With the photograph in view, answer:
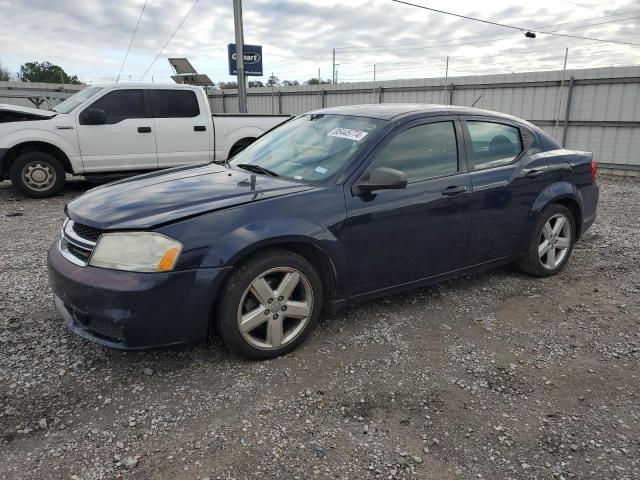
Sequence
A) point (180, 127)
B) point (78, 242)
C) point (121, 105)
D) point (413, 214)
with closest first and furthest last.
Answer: point (78, 242) < point (413, 214) < point (121, 105) < point (180, 127)

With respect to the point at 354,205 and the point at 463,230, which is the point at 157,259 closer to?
the point at 354,205

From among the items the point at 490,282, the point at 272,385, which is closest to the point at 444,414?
the point at 272,385

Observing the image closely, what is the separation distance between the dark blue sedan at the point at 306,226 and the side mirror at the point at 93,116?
16.1 ft

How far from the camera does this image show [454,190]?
382cm

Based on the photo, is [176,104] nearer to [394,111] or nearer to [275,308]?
[394,111]

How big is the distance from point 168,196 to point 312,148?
1.19 meters

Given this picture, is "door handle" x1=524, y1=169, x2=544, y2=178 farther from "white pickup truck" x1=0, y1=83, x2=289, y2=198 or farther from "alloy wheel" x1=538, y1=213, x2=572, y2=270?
"white pickup truck" x1=0, y1=83, x2=289, y2=198

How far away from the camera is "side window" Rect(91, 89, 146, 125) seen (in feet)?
27.3

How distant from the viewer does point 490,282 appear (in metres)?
4.66

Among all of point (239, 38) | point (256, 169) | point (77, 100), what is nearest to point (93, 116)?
point (77, 100)

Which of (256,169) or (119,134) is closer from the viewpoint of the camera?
(256,169)

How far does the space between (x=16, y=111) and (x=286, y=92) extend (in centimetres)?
1223

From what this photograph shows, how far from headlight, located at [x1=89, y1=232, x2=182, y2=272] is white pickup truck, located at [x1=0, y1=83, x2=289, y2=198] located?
20.2ft

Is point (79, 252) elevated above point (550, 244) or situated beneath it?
elevated above
